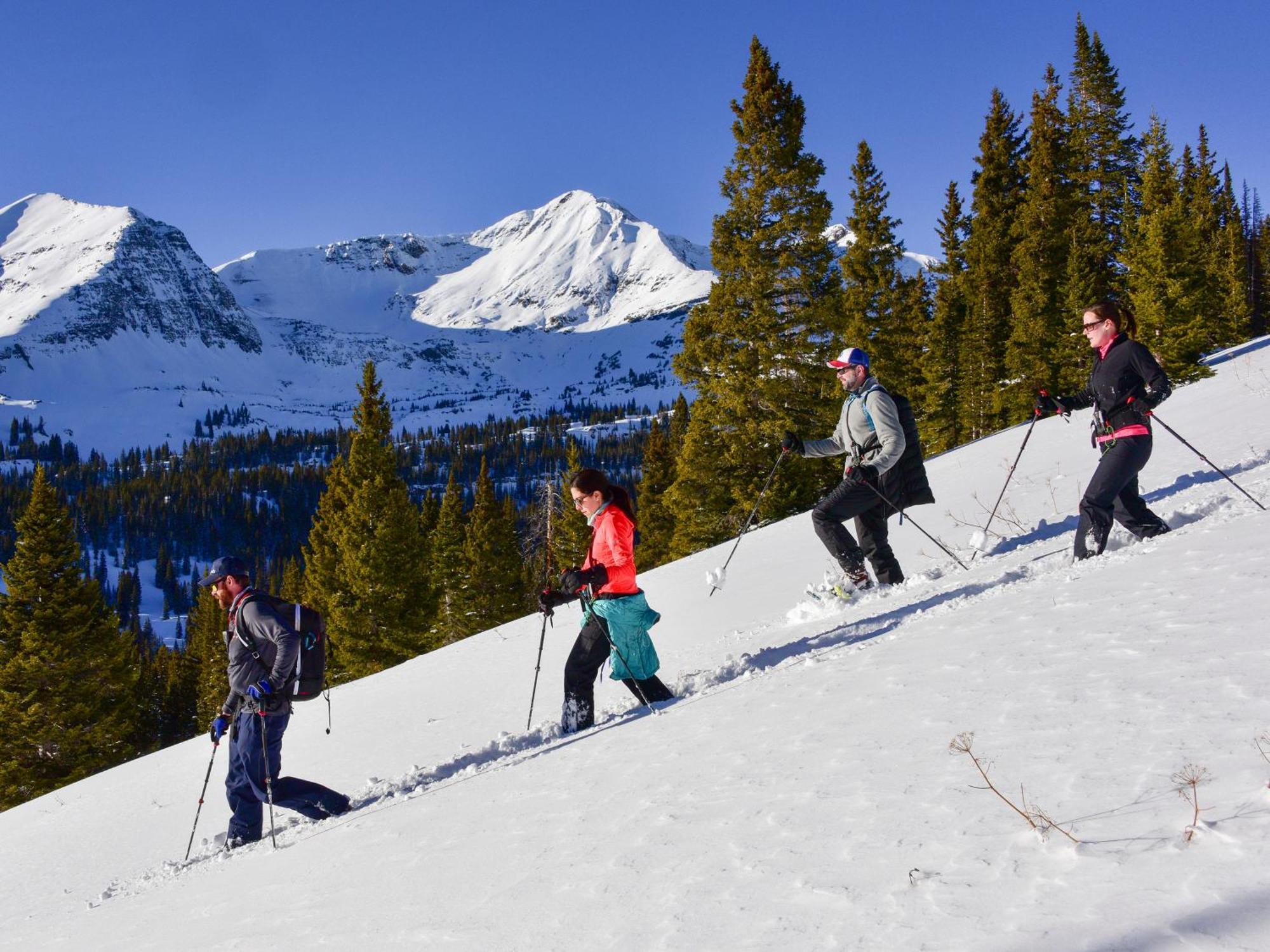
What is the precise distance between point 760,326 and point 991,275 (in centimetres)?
1751

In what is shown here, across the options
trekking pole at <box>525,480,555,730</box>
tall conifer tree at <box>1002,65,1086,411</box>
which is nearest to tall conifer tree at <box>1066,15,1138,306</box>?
tall conifer tree at <box>1002,65,1086,411</box>

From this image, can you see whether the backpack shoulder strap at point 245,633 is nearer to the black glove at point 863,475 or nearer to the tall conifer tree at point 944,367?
the black glove at point 863,475

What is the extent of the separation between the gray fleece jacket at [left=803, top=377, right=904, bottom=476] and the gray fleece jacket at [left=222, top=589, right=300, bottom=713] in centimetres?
495

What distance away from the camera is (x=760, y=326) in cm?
1873

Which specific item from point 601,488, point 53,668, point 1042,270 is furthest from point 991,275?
point 53,668

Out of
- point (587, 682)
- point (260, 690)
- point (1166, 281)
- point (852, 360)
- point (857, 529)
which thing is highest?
point (1166, 281)

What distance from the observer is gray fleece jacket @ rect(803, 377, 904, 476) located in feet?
23.7

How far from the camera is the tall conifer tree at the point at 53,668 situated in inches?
973

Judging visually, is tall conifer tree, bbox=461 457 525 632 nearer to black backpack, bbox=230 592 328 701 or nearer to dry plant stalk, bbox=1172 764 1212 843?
black backpack, bbox=230 592 328 701

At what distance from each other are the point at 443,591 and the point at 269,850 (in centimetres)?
3098

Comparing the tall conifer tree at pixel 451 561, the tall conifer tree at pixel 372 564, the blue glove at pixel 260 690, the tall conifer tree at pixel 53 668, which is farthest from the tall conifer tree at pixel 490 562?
the blue glove at pixel 260 690

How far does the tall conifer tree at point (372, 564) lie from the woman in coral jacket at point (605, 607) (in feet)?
72.6

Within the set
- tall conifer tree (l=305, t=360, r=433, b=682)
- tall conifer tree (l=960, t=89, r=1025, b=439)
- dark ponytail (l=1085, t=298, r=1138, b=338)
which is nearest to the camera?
dark ponytail (l=1085, t=298, r=1138, b=338)

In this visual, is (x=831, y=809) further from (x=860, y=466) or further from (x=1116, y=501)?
(x=1116, y=501)
